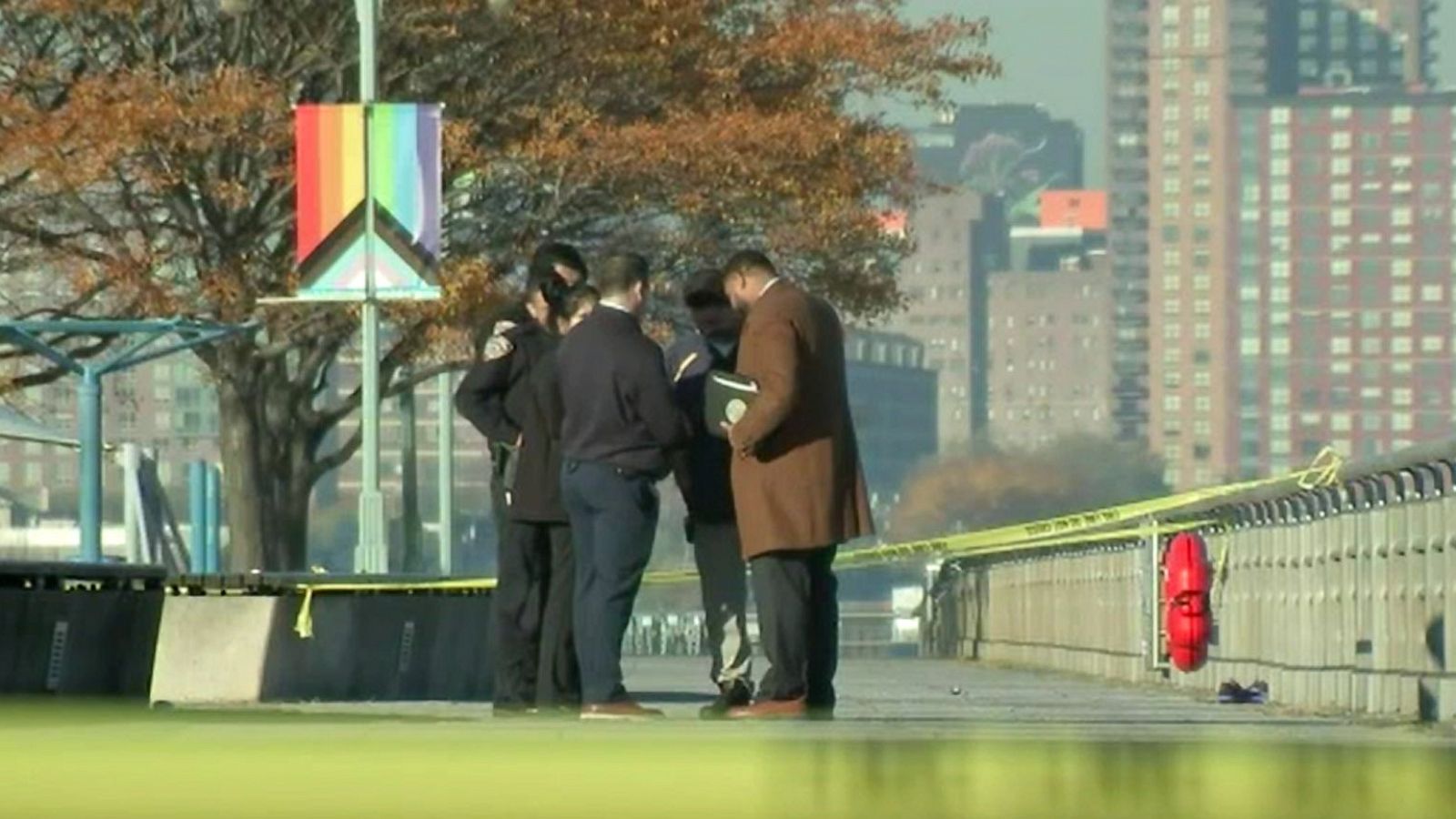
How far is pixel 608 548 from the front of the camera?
1318 cm

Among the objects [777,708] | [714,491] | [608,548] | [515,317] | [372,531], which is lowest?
[777,708]

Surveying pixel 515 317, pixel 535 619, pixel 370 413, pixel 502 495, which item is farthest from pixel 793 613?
pixel 370 413

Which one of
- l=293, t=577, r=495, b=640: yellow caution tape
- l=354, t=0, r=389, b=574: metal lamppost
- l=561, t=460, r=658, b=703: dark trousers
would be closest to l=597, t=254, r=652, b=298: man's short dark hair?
l=561, t=460, r=658, b=703: dark trousers

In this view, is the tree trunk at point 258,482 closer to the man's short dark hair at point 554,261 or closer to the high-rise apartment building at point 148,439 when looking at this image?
the man's short dark hair at point 554,261

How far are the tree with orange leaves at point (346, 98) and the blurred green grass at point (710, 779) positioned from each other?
107 feet

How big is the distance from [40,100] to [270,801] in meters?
35.8

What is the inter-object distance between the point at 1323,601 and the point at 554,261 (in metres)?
5.41

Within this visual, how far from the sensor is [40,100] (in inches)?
1538

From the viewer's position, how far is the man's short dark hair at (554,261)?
46.7ft

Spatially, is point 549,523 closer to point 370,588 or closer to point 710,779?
point 370,588

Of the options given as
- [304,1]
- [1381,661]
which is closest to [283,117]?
[304,1]

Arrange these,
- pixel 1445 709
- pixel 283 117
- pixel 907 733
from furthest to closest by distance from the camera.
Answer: pixel 283 117 < pixel 1445 709 < pixel 907 733

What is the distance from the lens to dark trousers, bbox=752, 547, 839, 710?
1326cm

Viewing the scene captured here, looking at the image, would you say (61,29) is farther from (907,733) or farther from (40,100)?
(907,733)
